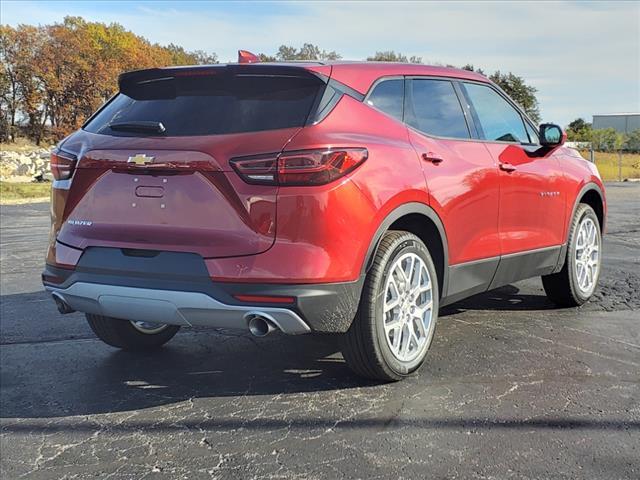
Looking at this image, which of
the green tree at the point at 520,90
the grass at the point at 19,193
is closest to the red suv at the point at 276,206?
the grass at the point at 19,193

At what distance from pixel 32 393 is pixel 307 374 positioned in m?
1.65

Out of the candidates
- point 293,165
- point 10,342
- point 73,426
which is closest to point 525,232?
point 293,165

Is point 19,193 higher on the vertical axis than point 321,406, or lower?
higher

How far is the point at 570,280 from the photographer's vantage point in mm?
5633

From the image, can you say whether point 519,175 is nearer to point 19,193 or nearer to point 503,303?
point 503,303

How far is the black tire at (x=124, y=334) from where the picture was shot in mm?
4566

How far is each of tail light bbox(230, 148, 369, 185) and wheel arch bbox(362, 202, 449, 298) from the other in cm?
48

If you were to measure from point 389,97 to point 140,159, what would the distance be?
59.6 inches

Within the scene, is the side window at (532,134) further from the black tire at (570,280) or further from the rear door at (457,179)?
the rear door at (457,179)

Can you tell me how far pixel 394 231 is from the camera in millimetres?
3834

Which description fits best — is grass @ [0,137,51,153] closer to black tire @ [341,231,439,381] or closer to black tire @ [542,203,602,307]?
black tire @ [542,203,602,307]

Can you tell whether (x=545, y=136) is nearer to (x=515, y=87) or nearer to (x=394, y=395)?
(x=394, y=395)

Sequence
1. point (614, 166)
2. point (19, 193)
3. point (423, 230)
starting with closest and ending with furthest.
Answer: point (423, 230)
point (19, 193)
point (614, 166)

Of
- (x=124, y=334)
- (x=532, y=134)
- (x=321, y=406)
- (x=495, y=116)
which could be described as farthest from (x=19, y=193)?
(x=321, y=406)
